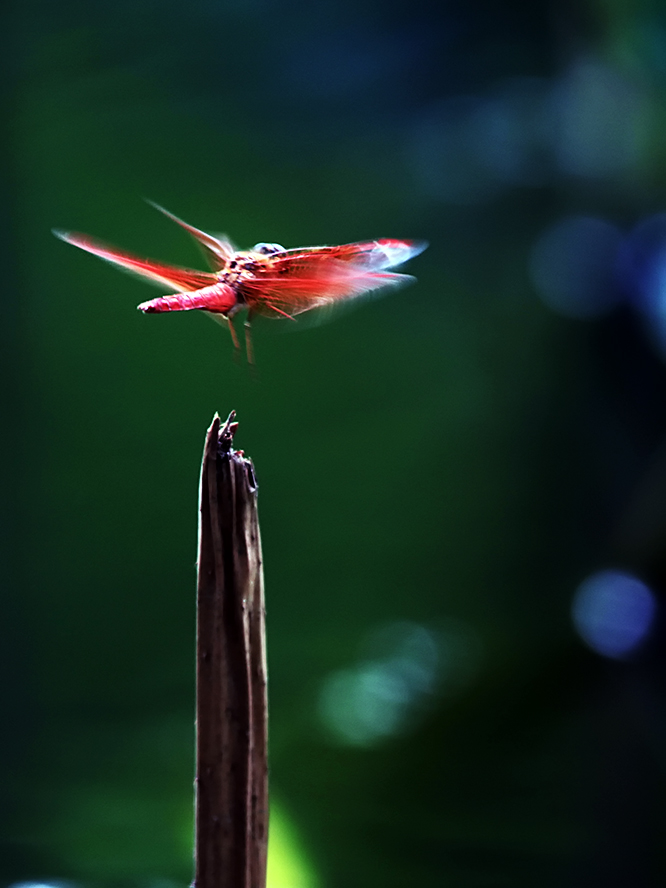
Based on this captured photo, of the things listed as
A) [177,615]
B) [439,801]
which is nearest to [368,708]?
[439,801]

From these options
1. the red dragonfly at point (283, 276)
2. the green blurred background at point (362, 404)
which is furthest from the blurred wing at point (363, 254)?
the green blurred background at point (362, 404)

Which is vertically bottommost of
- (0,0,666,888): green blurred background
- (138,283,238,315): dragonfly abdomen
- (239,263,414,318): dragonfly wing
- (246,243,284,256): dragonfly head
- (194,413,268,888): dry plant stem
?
(194,413,268,888): dry plant stem

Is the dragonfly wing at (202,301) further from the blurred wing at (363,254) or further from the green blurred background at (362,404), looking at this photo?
the green blurred background at (362,404)

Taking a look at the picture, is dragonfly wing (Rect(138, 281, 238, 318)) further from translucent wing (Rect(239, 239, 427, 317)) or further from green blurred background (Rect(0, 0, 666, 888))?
green blurred background (Rect(0, 0, 666, 888))

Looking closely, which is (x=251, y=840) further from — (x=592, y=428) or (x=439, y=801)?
(x=592, y=428)

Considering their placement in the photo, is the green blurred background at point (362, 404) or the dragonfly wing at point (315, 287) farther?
the green blurred background at point (362, 404)

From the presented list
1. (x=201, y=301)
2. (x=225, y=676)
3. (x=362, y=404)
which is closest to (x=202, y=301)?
(x=201, y=301)

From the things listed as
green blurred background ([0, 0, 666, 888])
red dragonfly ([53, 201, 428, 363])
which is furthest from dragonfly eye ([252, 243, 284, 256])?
green blurred background ([0, 0, 666, 888])
